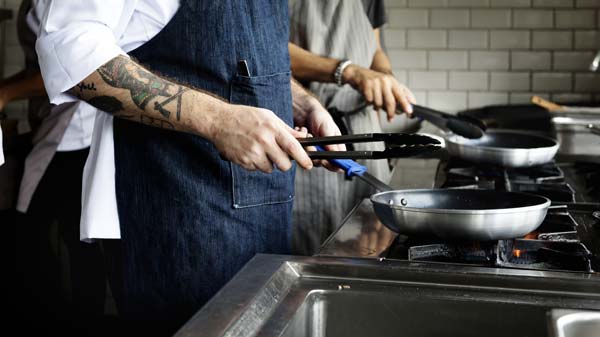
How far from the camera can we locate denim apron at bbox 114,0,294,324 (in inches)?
56.6

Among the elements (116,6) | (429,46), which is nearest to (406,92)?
(116,6)

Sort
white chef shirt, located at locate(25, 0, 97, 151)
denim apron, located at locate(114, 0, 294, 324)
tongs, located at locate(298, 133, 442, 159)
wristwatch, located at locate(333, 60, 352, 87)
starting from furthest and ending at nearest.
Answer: white chef shirt, located at locate(25, 0, 97, 151) < wristwatch, located at locate(333, 60, 352, 87) < denim apron, located at locate(114, 0, 294, 324) < tongs, located at locate(298, 133, 442, 159)

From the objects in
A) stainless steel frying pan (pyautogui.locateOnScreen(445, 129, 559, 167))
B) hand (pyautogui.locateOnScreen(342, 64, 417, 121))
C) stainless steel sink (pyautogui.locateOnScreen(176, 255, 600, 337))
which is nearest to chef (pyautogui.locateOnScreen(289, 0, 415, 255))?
hand (pyautogui.locateOnScreen(342, 64, 417, 121))

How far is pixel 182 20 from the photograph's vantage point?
142 cm

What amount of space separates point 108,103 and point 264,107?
31cm

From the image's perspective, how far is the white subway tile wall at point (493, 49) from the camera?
13.9 ft

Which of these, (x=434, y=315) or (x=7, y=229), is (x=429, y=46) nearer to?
(x=7, y=229)

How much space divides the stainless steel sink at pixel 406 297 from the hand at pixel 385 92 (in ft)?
3.63

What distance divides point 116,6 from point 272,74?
0.34 m

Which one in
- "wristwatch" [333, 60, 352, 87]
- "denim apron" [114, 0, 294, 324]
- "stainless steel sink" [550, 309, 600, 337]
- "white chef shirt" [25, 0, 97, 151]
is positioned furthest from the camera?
"white chef shirt" [25, 0, 97, 151]

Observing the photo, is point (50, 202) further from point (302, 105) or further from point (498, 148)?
point (498, 148)

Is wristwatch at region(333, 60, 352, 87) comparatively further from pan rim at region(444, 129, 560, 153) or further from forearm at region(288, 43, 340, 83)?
pan rim at region(444, 129, 560, 153)

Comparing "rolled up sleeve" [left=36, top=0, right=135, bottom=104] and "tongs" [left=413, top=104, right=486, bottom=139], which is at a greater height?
"rolled up sleeve" [left=36, top=0, right=135, bottom=104]

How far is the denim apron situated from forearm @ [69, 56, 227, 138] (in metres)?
0.12
